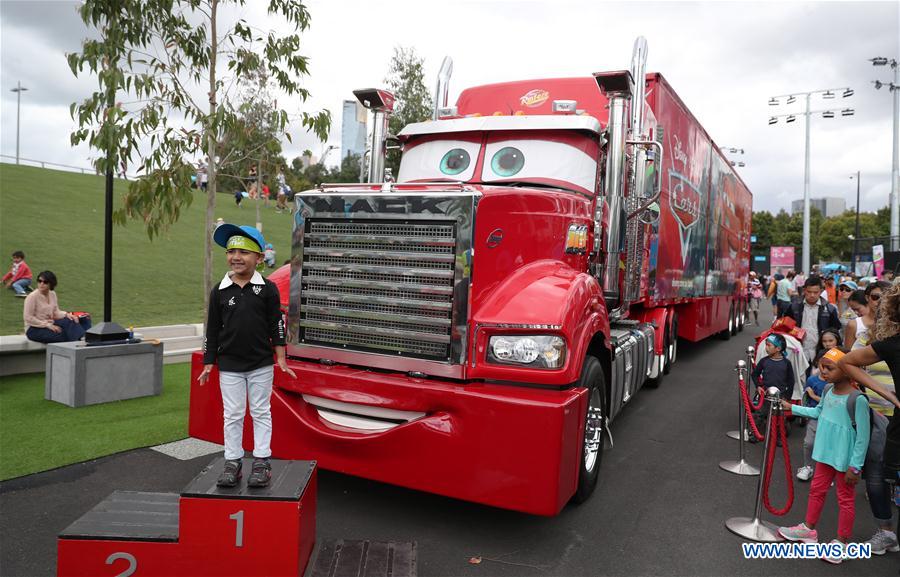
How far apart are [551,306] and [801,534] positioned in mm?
2278

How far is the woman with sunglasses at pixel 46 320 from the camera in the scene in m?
8.07

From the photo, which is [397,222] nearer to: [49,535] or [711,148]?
[49,535]

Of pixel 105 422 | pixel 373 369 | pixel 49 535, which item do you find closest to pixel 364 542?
pixel 373 369

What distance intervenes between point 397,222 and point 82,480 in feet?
10.4

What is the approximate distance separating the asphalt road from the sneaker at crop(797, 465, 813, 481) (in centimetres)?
10

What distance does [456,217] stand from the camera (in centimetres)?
414

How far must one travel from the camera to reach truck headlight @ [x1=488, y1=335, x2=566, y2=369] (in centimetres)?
397

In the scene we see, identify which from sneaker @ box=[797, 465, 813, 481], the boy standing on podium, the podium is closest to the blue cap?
the boy standing on podium

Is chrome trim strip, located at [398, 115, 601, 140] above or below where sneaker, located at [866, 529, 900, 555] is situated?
above

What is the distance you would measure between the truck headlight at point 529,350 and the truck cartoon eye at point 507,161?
216 cm

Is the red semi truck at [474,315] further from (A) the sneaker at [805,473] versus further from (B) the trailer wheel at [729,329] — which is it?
(B) the trailer wheel at [729,329]

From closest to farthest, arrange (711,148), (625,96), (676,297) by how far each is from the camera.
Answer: (625,96) → (676,297) → (711,148)

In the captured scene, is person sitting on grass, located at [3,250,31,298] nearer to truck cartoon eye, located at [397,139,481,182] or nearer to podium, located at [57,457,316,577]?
truck cartoon eye, located at [397,139,481,182]

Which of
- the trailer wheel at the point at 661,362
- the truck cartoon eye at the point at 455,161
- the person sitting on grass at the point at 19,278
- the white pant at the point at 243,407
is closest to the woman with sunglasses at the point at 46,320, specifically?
the truck cartoon eye at the point at 455,161
